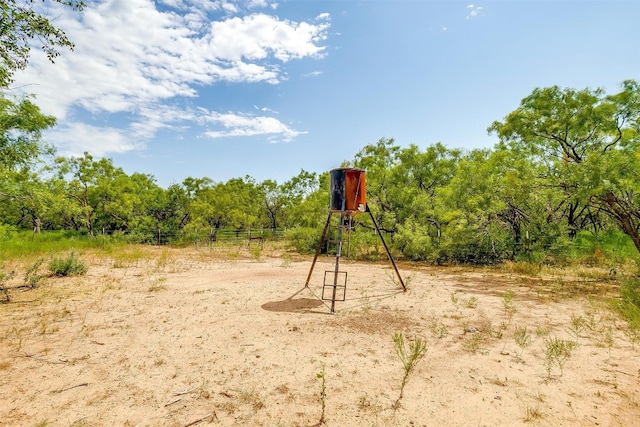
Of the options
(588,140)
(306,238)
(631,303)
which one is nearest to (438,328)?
(631,303)

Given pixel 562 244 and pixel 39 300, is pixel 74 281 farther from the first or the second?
pixel 562 244

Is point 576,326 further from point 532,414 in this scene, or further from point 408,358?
point 408,358

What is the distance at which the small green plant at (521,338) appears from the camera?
5.36 meters

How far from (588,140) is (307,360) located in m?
12.6

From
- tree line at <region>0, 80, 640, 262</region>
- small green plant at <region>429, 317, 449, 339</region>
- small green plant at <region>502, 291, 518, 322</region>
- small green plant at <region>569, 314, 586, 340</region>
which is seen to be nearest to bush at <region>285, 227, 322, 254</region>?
tree line at <region>0, 80, 640, 262</region>

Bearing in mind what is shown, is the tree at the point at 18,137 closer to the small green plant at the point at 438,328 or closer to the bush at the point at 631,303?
the small green plant at the point at 438,328

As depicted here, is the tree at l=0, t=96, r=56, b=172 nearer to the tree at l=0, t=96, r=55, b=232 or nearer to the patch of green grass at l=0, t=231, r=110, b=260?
the tree at l=0, t=96, r=55, b=232

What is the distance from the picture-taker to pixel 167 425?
3.36 meters

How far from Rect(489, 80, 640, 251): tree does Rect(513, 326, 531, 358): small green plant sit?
549 centimetres

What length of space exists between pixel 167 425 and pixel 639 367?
644 centimetres

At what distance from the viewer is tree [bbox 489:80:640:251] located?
8.89m

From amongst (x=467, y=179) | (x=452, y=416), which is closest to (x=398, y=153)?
(x=467, y=179)

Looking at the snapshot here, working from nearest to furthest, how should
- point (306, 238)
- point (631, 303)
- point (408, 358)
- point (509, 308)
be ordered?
1. point (408, 358)
2. point (631, 303)
3. point (509, 308)
4. point (306, 238)

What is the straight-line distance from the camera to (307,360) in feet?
16.0
